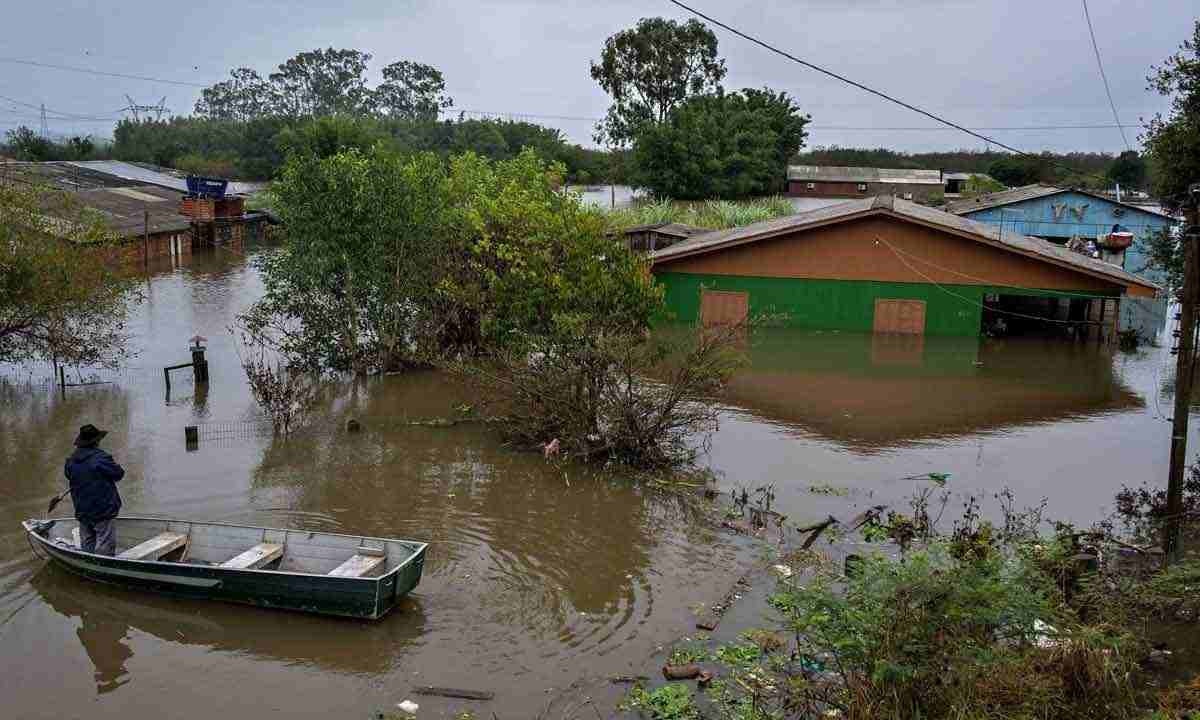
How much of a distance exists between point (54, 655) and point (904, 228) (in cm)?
2390

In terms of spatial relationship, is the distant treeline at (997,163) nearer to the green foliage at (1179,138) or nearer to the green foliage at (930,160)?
the green foliage at (930,160)

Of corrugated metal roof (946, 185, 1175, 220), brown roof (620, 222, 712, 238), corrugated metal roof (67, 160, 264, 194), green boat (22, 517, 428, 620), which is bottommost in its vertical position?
green boat (22, 517, 428, 620)

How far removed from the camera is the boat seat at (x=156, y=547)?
1163cm

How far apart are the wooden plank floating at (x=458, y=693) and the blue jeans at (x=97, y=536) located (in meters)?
4.68

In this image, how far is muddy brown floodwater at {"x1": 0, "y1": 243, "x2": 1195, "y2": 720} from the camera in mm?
10078

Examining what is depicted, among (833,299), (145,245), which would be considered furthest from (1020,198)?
(145,245)

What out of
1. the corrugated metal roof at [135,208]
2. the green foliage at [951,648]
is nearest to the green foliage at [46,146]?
the corrugated metal roof at [135,208]

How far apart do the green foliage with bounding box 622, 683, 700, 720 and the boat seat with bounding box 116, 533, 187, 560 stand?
6083 millimetres

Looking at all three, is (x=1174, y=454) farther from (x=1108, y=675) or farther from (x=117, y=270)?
(x=117, y=270)

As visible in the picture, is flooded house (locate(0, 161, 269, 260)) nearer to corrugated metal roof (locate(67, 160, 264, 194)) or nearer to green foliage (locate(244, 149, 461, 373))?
corrugated metal roof (locate(67, 160, 264, 194))

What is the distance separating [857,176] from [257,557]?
2392 inches

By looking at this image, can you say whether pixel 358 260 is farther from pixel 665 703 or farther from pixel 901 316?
pixel 901 316

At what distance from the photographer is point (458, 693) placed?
31.1ft

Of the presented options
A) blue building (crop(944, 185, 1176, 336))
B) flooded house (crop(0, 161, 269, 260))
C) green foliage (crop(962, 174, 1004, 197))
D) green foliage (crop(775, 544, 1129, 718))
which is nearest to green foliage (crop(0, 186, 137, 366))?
green foliage (crop(775, 544, 1129, 718))
